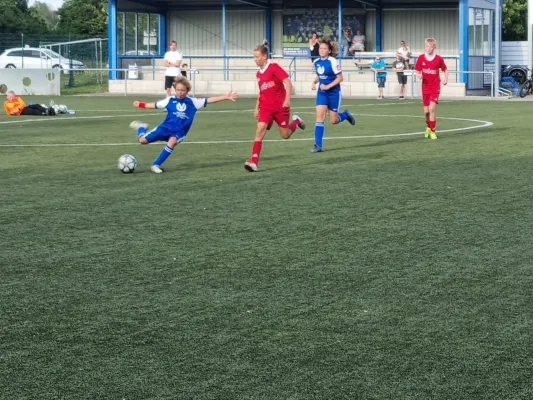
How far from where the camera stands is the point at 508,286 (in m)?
6.84

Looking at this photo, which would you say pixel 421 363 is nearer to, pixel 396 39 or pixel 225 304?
pixel 225 304

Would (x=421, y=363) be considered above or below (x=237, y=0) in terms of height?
below

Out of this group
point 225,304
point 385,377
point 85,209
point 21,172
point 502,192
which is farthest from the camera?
point 21,172

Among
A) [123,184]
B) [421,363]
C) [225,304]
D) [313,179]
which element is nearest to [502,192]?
[313,179]

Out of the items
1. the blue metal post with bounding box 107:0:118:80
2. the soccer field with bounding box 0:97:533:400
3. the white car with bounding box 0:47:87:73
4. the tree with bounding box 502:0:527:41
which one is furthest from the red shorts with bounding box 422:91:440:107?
the tree with bounding box 502:0:527:41

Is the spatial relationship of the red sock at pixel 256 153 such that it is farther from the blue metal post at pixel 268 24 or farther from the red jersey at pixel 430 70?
the blue metal post at pixel 268 24

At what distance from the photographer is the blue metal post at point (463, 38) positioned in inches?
1602

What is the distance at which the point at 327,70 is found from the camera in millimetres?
16359

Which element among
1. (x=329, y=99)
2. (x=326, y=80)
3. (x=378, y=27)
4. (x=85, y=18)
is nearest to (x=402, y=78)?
(x=378, y=27)

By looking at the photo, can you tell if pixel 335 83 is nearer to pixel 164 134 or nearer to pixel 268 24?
pixel 164 134

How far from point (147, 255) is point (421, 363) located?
323 cm

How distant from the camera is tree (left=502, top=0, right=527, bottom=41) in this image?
214 feet

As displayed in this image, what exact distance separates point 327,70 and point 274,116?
2309mm

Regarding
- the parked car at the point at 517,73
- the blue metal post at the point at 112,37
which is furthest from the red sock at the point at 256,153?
the blue metal post at the point at 112,37
